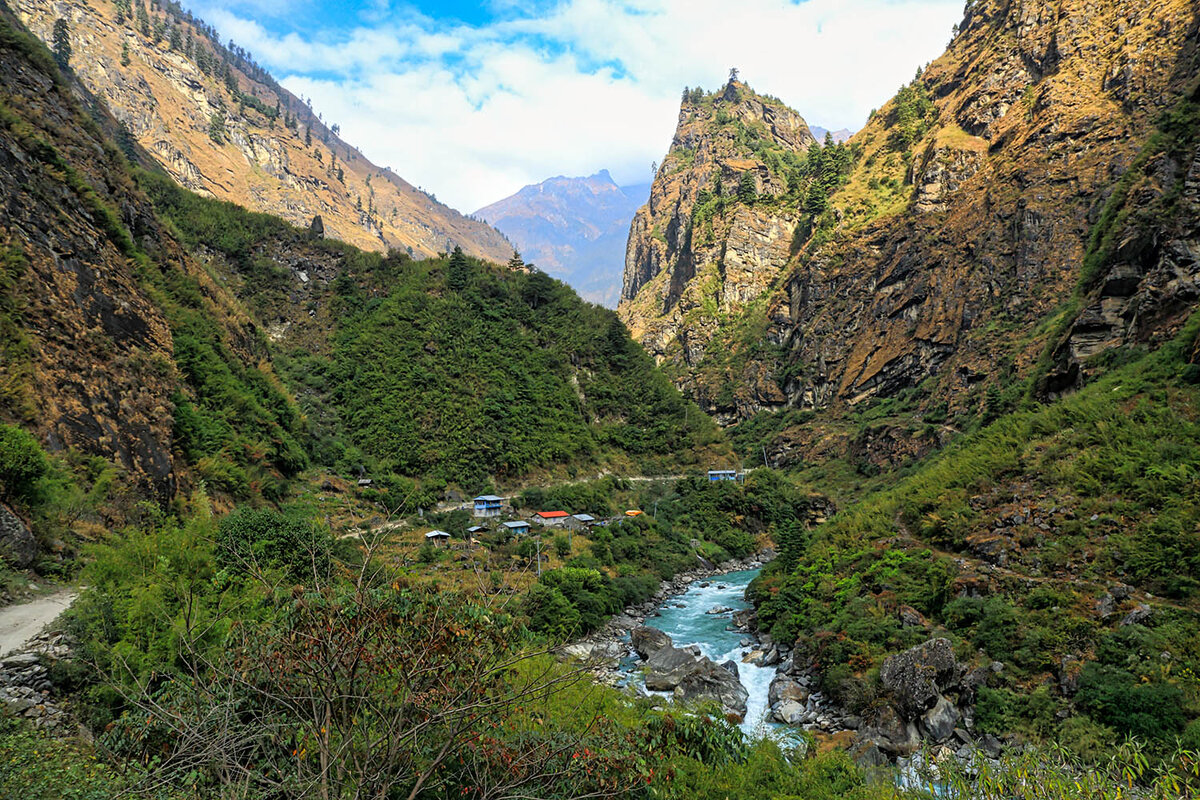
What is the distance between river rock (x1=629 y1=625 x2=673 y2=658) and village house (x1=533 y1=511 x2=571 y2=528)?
1423cm

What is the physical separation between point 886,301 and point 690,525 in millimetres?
40928

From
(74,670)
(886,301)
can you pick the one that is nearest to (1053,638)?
(74,670)

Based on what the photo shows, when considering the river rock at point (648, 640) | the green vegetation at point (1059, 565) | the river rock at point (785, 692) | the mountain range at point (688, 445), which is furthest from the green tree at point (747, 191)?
the river rock at point (785, 692)

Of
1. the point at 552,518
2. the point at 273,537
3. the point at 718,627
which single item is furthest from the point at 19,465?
the point at 552,518

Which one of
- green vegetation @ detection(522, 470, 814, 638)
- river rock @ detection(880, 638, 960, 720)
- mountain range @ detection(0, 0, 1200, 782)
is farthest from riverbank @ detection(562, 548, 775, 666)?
river rock @ detection(880, 638, 960, 720)

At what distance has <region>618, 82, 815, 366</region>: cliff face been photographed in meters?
97.4

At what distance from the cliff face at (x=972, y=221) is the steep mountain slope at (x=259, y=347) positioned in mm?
22717

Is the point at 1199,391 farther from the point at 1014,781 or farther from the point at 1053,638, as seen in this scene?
the point at 1014,781

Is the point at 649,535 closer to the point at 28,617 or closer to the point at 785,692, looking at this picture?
the point at 785,692

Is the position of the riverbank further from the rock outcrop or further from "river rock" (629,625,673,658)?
the rock outcrop

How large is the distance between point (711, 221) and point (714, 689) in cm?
9887

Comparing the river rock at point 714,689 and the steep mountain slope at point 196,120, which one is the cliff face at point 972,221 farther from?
the steep mountain slope at point 196,120

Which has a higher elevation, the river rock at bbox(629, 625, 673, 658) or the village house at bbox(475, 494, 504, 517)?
the village house at bbox(475, 494, 504, 517)

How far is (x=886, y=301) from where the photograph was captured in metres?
67.1
